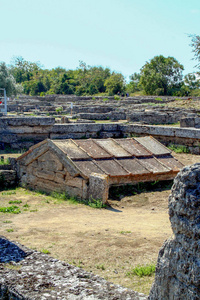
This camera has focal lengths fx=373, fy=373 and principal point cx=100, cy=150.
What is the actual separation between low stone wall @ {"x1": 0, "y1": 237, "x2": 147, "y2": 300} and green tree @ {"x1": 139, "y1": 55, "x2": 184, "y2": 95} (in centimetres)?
5339

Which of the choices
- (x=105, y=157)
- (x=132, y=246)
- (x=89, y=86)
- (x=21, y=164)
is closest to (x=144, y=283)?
(x=132, y=246)

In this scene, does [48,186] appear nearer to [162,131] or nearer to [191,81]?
[162,131]

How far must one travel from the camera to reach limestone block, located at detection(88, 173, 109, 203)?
24.6 ft

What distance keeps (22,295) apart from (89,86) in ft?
184

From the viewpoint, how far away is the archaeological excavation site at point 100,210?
7.86ft

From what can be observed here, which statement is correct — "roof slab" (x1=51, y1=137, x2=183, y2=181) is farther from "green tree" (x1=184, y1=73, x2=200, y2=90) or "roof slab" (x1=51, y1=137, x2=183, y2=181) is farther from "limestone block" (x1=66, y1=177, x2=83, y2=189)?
"green tree" (x1=184, y1=73, x2=200, y2=90)

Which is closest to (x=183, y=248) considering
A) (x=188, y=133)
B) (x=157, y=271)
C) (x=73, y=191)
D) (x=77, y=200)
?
(x=157, y=271)

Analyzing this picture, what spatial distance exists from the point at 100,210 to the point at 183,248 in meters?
4.99

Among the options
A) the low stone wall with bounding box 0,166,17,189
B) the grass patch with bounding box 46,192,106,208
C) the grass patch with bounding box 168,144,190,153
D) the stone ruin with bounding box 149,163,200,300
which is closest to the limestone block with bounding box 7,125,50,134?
the low stone wall with bounding box 0,166,17,189

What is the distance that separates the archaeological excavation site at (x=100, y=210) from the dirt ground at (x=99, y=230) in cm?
Result: 2

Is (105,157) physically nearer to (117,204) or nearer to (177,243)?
(117,204)

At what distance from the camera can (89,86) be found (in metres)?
57.7

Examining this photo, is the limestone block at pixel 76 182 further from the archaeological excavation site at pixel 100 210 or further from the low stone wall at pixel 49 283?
the low stone wall at pixel 49 283

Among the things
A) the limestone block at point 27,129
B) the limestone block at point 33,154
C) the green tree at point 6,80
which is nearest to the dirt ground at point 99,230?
the limestone block at point 33,154
